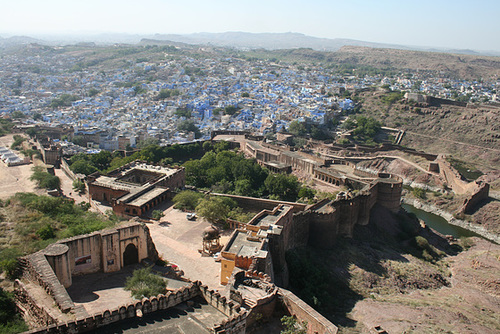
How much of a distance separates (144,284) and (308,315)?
4079mm

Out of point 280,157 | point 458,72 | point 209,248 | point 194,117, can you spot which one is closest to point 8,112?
point 194,117

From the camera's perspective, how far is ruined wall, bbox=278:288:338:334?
1031 centimetres

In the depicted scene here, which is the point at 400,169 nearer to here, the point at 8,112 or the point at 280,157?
the point at 280,157

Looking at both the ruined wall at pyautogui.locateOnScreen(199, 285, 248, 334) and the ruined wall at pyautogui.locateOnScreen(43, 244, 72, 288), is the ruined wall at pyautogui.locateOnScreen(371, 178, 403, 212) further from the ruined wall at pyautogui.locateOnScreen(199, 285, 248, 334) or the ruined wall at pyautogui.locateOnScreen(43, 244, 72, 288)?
the ruined wall at pyautogui.locateOnScreen(43, 244, 72, 288)

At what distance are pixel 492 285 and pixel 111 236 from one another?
15.6 meters

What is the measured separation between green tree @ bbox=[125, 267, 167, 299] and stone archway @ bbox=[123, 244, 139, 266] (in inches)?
51.8

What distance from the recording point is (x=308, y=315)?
10.7 meters

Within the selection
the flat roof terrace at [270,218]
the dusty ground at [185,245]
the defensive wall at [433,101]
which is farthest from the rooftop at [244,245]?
the defensive wall at [433,101]

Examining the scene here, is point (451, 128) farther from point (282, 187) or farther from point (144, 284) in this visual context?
point (144, 284)

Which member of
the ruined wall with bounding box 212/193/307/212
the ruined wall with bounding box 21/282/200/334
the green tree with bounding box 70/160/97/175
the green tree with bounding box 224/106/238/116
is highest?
the ruined wall with bounding box 21/282/200/334

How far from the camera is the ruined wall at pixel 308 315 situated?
10312 millimetres

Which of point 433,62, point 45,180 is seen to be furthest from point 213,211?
point 433,62

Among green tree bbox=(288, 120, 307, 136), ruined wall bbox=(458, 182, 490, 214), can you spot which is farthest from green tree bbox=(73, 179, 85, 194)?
green tree bbox=(288, 120, 307, 136)

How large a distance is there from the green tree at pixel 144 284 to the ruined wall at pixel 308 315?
299cm
